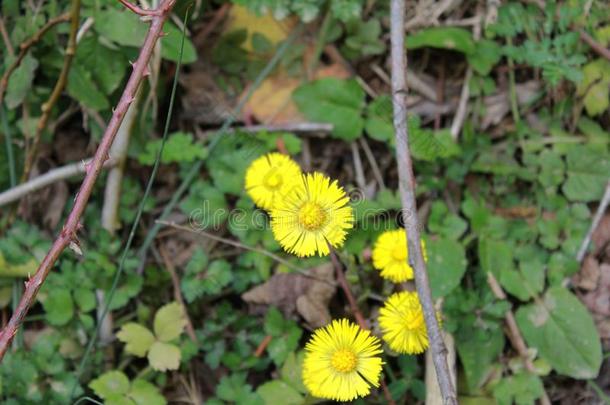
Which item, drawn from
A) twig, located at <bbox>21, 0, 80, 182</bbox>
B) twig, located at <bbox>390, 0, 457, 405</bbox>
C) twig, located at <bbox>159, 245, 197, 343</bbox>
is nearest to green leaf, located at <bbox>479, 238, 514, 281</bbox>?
twig, located at <bbox>390, 0, 457, 405</bbox>

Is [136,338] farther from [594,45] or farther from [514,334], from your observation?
[594,45]

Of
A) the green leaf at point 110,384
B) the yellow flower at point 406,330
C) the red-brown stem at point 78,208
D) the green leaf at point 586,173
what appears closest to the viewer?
the red-brown stem at point 78,208

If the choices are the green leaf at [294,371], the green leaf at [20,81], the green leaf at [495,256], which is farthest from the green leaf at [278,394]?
the green leaf at [20,81]

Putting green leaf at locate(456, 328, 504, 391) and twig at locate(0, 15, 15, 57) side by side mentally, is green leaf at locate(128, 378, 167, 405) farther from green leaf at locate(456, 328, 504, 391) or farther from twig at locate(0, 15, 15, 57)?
twig at locate(0, 15, 15, 57)

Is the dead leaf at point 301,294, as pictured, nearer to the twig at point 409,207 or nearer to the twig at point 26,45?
the twig at point 409,207

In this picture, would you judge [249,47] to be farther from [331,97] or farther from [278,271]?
[278,271]

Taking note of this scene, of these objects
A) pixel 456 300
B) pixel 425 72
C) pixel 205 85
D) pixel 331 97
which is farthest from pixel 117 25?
pixel 456 300
